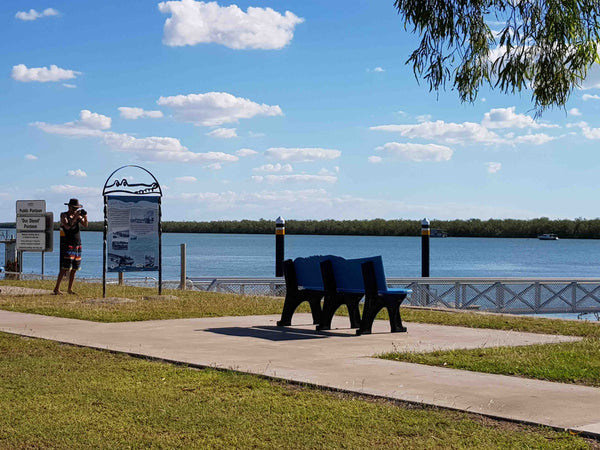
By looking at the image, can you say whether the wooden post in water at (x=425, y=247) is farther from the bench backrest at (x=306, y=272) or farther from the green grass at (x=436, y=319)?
the bench backrest at (x=306, y=272)

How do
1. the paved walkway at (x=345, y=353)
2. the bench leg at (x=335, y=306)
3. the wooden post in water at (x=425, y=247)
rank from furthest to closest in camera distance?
the wooden post in water at (x=425, y=247)
the bench leg at (x=335, y=306)
the paved walkway at (x=345, y=353)

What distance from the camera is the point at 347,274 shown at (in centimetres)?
1221

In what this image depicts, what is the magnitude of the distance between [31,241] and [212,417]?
2241 cm

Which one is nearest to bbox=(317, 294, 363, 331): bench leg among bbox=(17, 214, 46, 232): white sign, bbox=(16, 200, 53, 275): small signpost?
bbox=(16, 200, 53, 275): small signpost

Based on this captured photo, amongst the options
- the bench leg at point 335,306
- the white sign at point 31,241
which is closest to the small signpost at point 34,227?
the white sign at point 31,241

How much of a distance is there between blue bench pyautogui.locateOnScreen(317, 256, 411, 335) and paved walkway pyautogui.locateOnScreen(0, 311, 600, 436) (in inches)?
10.1

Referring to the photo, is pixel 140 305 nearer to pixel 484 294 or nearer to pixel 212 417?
pixel 212 417

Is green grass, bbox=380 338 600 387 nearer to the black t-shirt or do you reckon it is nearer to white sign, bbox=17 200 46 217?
the black t-shirt

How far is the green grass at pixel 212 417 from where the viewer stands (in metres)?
5.73

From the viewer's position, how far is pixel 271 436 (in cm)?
587

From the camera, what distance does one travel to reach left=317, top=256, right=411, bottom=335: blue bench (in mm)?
11750

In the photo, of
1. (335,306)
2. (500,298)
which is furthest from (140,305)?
(500,298)

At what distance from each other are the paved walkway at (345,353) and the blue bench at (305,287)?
26cm

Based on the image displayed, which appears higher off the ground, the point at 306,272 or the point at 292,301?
the point at 306,272
